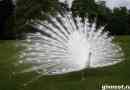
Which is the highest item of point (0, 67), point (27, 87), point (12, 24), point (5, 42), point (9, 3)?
point (9, 3)

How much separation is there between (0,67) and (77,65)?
71 cm

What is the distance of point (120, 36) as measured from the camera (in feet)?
8.94

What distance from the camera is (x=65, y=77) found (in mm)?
2719

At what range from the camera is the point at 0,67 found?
8.71 ft

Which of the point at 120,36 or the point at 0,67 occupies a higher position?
the point at 120,36

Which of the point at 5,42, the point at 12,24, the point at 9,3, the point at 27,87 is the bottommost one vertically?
the point at 27,87

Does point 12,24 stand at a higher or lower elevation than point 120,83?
higher

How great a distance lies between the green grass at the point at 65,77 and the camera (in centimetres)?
266

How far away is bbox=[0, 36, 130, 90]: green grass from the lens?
2656 mm

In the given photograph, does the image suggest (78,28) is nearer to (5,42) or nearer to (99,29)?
(99,29)

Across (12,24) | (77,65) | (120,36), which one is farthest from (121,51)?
(12,24)

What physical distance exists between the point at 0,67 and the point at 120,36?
115 cm

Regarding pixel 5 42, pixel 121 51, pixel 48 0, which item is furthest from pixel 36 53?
pixel 121 51

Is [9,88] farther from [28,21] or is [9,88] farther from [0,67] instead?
[28,21]
